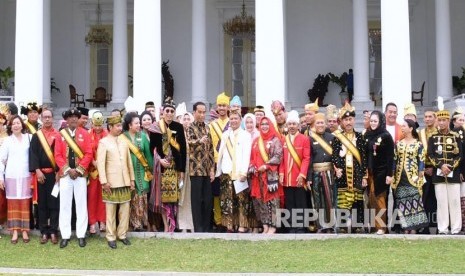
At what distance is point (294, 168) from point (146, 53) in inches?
269

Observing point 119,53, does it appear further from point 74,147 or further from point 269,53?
point 74,147

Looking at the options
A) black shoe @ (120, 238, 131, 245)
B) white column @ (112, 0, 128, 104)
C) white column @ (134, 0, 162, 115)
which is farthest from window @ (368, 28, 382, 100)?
black shoe @ (120, 238, 131, 245)

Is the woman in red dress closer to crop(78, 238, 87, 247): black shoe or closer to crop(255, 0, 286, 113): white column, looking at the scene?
crop(78, 238, 87, 247): black shoe

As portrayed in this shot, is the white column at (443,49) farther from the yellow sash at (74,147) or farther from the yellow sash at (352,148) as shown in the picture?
the yellow sash at (74,147)

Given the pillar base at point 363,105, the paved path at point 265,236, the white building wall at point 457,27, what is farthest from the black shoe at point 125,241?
the white building wall at point 457,27

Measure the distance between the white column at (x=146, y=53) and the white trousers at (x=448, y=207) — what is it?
25.0 ft

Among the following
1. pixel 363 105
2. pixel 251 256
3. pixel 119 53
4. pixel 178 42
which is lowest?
pixel 251 256

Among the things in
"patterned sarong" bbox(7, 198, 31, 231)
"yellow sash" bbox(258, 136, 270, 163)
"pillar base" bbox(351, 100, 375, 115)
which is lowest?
"patterned sarong" bbox(7, 198, 31, 231)

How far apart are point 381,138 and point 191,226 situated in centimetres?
327

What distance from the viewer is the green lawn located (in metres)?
8.50

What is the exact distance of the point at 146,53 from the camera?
15867 millimetres

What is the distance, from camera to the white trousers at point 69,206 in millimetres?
9859

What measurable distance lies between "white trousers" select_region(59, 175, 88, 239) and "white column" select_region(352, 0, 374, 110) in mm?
12508

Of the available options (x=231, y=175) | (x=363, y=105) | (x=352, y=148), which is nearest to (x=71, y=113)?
(x=231, y=175)
